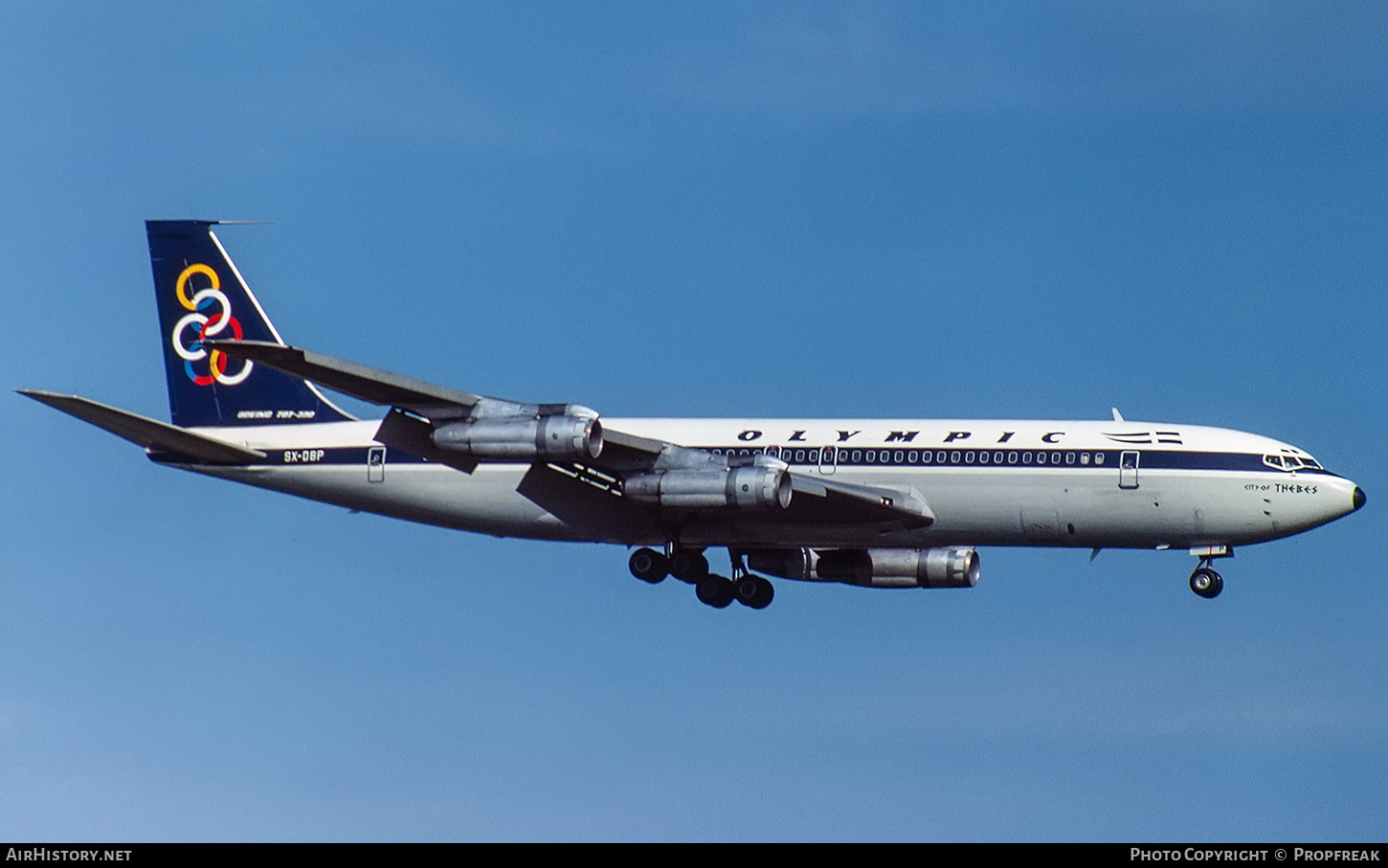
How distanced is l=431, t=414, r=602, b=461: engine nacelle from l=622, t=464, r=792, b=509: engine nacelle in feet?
8.58

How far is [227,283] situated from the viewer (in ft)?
212

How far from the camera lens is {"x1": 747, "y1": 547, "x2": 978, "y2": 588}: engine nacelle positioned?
59.2m

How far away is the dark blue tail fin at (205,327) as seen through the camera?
2461 inches

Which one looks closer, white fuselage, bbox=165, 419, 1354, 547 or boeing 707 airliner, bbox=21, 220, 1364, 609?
boeing 707 airliner, bbox=21, 220, 1364, 609

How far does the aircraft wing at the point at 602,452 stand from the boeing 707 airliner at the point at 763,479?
64mm

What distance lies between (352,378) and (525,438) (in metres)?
4.68

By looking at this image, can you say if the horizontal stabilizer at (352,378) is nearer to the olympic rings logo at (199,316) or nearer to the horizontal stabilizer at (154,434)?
the horizontal stabilizer at (154,434)

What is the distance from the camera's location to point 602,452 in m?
54.4

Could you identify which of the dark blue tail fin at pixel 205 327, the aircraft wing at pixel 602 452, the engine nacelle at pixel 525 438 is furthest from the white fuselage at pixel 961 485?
the engine nacelle at pixel 525 438

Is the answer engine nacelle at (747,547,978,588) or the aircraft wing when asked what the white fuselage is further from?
engine nacelle at (747,547,978,588)

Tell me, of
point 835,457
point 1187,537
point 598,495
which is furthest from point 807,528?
point 1187,537

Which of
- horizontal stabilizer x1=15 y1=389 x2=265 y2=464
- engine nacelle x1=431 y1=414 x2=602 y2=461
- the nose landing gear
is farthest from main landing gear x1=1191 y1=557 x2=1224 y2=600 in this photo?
horizontal stabilizer x1=15 y1=389 x2=265 y2=464
